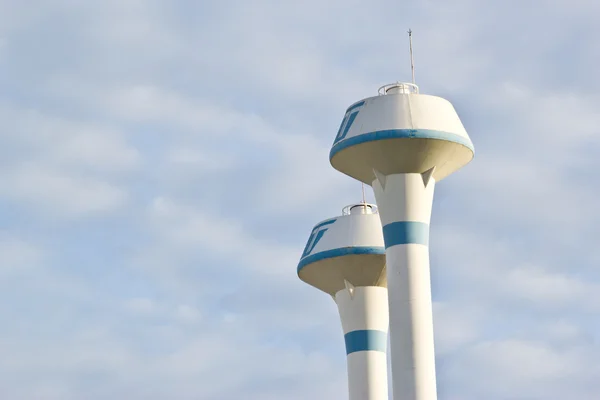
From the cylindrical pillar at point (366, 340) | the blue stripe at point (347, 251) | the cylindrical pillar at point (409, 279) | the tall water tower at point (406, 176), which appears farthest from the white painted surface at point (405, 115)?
the cylindrical pillar at point (366, 340)

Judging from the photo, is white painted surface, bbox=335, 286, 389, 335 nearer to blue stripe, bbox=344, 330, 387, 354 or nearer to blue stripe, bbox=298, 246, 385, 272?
blue stripe, bbox=344, 330, 387, 354

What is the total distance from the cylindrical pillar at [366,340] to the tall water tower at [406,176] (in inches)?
409

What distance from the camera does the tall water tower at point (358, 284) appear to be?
Answer: 58500mm

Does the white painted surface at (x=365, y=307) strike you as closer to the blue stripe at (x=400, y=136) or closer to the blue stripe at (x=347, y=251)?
the blue stripe at (x=347, y=251)

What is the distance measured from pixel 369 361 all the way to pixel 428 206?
485 inches

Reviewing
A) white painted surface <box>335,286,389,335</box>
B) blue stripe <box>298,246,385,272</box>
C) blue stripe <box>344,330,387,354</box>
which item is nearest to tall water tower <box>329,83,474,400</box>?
blue stripe <box>298,246,385,272</box>

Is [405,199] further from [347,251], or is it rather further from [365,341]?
[365,341]

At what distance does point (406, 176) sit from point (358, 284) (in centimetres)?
1119

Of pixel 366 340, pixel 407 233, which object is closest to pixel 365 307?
pixel 366 340

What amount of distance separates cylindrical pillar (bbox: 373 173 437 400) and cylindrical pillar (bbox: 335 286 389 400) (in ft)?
33.9

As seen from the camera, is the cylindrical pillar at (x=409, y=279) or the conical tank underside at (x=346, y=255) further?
the conical tank underside at (x=346, y=255)

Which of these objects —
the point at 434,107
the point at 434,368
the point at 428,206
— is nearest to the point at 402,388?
the point at 434,368

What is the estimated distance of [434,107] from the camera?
49344 mm

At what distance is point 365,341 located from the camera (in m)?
59.1
